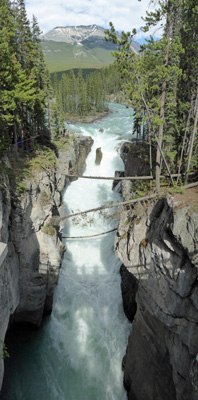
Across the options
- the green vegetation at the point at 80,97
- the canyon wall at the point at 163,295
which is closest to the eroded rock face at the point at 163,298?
the canyon wall at the point at 163,295

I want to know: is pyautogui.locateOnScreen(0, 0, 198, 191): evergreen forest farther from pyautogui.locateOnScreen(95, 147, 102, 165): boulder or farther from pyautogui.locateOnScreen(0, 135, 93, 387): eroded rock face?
pyautogui.locateOnScreen(95, 147, 102, 165): boulder

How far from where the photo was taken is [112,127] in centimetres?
5622

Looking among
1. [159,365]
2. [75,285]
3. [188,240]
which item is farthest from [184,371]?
[75,285]

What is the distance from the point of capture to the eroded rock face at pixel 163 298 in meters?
10.0

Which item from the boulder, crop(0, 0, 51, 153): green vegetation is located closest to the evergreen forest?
crop(0, 0, 51, 153): green vegetation

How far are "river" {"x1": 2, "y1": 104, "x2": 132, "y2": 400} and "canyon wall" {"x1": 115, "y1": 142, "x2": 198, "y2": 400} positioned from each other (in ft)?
7.08

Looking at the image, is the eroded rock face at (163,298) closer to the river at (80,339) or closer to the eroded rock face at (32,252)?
the river at (80,339)

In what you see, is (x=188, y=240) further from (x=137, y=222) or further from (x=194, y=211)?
(x=137, y=222)

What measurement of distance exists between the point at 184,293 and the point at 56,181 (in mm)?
16531

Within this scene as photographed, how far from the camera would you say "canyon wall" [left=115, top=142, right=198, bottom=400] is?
10.0 metres

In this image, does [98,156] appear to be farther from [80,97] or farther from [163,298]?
[80,97]

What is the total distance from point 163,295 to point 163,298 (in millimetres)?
144

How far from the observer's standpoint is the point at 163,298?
37.3 feet

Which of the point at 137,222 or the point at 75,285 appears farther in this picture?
the point at 75,285
